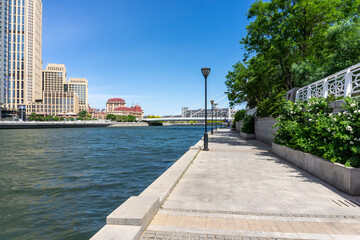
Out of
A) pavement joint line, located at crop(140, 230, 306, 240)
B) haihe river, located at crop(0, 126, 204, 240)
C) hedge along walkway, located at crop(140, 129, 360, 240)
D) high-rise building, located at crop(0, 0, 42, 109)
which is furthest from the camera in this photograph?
high-rise building, located at crop(0, 0, 42, 109)

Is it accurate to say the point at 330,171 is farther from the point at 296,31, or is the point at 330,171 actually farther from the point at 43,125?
the point at 43,125

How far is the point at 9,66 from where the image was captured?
6540 inches

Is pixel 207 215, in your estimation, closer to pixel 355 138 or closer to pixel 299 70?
pixel 355 138

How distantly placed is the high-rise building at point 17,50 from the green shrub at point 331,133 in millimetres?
182673

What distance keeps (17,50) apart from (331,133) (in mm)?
197013

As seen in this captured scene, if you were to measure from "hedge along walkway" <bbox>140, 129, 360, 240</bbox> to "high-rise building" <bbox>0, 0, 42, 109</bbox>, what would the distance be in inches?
7210

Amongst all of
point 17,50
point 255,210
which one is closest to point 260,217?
point 255,210

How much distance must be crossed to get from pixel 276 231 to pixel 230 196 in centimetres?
202

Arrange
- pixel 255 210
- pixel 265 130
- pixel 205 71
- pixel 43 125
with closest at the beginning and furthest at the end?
pixel 255 210, pixel 205 71, pixel 265 130, pixel 43 125

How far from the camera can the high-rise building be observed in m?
161

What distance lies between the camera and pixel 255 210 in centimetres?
545

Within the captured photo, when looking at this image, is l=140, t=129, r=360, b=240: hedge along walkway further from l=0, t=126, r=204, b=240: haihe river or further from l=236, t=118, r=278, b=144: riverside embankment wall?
l=236, t=118, r=278, b=144: riverside embankment wall

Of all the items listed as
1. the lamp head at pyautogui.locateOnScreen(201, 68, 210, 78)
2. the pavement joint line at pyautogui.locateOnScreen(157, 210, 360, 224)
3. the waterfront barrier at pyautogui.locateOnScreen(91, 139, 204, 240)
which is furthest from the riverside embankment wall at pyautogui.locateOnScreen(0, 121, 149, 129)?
the pavement joint line at pyautogui.locateOnScreen(157, 210, 360, 224)

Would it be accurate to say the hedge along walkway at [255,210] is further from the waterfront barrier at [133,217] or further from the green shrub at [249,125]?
the green shrub at [249,125]
